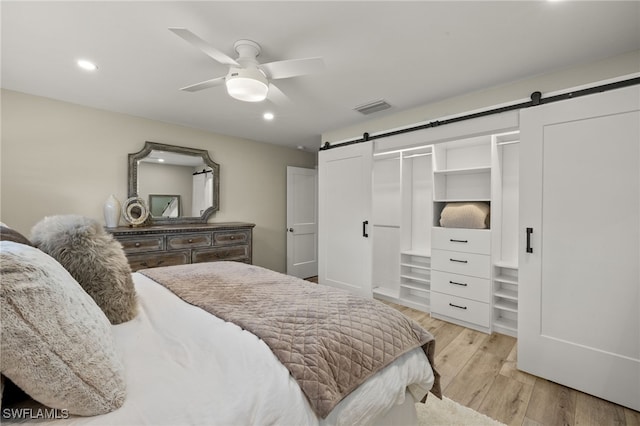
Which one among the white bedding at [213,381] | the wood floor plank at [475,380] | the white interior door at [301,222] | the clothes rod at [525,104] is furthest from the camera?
the white interior door at [301,222]

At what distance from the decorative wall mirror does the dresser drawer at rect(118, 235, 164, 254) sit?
535 millimetres

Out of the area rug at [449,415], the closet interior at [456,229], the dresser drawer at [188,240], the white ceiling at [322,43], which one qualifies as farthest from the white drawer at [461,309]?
the dresser drawer at [188,240]

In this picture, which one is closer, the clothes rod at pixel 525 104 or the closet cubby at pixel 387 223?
the clothes rod at pixel 525 104

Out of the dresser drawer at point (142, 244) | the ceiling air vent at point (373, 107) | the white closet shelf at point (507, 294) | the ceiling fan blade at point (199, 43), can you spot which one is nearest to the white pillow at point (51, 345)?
the ceiling fan blade at point (199, 43)

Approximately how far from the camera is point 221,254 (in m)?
3.56

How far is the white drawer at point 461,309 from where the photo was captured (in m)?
2.88

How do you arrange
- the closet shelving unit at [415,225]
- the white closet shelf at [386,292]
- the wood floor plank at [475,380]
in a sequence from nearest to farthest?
1. the wood floor plank at [475,380]
2. the closet shelving unit at [415,225]
3. the white closet shelf at [386,292]

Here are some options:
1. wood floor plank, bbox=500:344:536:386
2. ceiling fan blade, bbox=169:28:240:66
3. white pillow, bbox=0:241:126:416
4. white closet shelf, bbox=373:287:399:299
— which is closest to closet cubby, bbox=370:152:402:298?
white closet shelf, bbox=373:287:399:299

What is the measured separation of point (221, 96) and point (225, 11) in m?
1.30

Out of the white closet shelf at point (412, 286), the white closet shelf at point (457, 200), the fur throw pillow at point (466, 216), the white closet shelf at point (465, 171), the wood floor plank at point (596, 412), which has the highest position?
the white closet shelf at point (465, 171)

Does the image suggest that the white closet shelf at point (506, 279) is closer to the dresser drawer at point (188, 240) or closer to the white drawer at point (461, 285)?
the white drawer at point (461, 285)

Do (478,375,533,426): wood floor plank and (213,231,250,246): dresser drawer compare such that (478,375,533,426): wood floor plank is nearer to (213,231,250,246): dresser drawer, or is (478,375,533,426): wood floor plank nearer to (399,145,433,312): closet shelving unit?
(399,145,433,312): closet shelving unit

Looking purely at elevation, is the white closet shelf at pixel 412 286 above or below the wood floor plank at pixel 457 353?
above

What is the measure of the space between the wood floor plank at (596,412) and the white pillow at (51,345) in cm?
243
